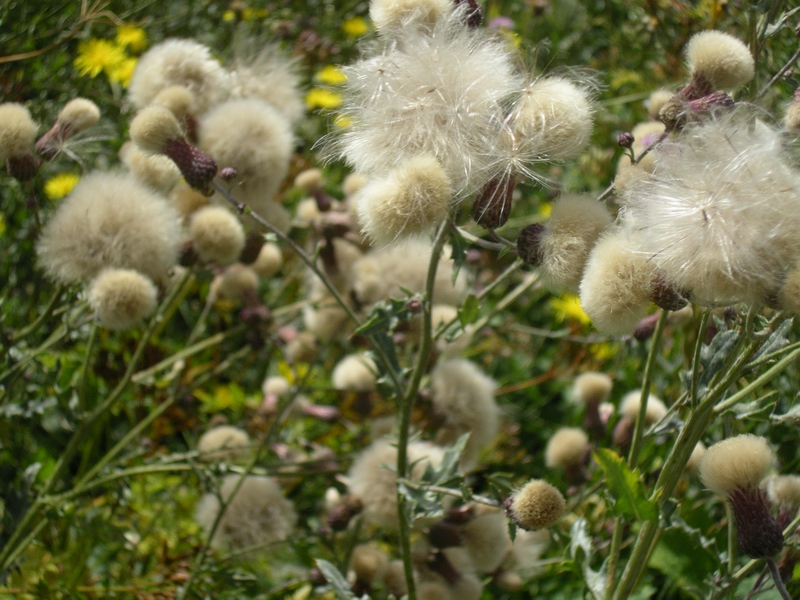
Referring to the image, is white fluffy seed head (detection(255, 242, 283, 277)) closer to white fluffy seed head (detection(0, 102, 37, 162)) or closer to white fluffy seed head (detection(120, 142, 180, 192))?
white fluffy seed head (detection(120, 142, 180, 192))

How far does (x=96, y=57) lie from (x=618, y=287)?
212cm

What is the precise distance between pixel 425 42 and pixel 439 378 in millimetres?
958

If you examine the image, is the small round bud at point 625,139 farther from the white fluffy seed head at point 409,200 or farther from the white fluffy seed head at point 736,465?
the white fluffy seed head at point 736,465

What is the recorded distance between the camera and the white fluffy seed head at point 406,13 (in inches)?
54.7

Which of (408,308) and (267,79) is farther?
(267,79)

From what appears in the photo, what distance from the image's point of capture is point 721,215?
3.36 ft

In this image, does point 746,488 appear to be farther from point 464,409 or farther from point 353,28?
point 353,28

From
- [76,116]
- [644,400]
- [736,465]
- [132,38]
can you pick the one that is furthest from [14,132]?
[736,465]

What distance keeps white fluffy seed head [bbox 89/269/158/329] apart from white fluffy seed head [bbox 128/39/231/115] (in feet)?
2.04

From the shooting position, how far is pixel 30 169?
5.49ft

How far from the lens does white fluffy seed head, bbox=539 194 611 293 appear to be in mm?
1180

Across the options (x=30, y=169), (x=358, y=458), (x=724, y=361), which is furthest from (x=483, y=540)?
(x=30, y=169)

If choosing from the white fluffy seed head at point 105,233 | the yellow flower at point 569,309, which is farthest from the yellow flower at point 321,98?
the white fluffy seed head at point 105,233

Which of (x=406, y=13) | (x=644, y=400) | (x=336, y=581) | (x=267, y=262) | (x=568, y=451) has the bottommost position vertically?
(x=568, y=451)
